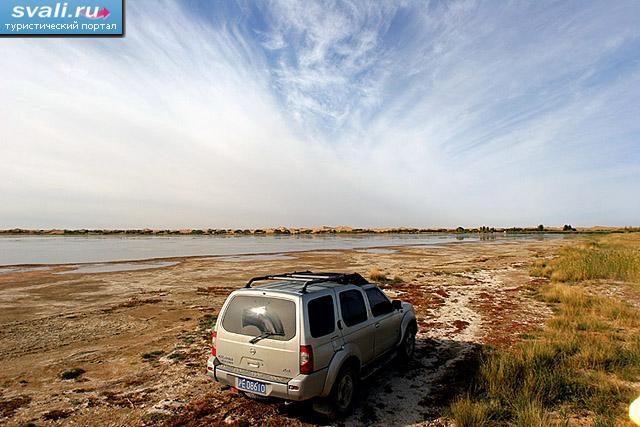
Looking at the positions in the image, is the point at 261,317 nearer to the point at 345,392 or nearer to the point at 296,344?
the point at 296,344

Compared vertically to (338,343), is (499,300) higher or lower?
lower

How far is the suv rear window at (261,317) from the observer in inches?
196

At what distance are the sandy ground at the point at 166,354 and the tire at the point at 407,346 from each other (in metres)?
0.23

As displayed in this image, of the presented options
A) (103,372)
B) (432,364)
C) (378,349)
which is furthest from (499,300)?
(103,372)

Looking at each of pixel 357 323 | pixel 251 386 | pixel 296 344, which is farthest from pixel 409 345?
pixel 251 386

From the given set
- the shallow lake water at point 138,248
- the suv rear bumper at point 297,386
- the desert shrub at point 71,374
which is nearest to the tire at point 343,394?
the suv rear bumper at point 297,386

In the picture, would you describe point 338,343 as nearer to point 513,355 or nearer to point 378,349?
point 378,349

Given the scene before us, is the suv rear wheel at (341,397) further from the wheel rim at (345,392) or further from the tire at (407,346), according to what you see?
the tire at (407,346)

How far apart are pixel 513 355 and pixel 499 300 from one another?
7.91m

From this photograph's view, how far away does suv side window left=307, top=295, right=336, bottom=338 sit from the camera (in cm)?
502

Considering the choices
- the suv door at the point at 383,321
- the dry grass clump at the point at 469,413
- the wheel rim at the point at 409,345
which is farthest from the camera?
the wheel rim at the point at 409,345

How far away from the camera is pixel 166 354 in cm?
860

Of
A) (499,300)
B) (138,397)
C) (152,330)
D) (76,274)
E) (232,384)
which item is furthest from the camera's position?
(76,274)

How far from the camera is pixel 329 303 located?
550 cm
